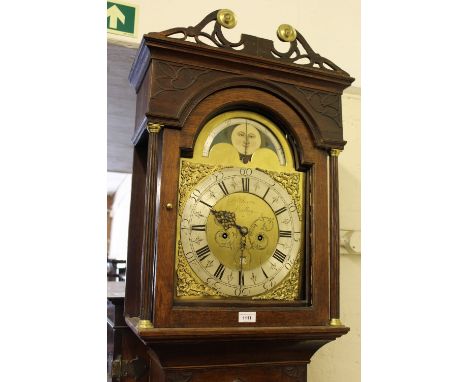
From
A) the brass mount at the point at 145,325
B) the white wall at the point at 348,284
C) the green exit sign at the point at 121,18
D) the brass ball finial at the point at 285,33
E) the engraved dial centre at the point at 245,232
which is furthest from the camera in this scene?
the white wall at the point at 348,284

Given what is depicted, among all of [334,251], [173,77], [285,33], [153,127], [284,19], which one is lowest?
[334,251]

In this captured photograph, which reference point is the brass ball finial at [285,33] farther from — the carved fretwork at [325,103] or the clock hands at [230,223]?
the clock hands at [230,223]

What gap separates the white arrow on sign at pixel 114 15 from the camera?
1.42 m

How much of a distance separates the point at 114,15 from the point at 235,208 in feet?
2.64

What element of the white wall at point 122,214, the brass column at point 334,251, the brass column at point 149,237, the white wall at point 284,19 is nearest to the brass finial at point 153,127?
the brass column at point 149,237

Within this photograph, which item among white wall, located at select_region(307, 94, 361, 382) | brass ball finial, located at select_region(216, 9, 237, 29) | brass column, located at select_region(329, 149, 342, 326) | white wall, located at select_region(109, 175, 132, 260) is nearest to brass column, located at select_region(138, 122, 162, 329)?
brass ball finial, located at select_region(216, 9, 237, 29)

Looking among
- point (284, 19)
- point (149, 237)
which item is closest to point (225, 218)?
point (149, 237)

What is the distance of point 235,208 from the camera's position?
1.01 meters

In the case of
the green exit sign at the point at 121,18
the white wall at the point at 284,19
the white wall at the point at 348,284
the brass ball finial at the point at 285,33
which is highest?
the white wall at the point at 284,19

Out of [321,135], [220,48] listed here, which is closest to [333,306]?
[321,135]

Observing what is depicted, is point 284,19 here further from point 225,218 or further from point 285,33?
point 225,218

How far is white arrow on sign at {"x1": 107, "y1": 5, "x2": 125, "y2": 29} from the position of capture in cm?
142

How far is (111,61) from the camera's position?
5.22ft

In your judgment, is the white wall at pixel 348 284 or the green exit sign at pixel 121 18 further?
the white wall at pixel 348 284
